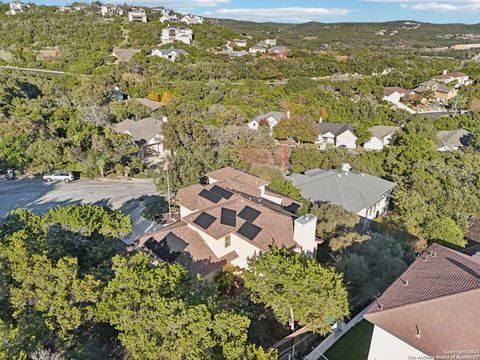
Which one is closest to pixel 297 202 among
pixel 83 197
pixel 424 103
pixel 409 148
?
pixel 83 197

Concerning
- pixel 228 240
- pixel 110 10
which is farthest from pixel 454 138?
pixel 110 10

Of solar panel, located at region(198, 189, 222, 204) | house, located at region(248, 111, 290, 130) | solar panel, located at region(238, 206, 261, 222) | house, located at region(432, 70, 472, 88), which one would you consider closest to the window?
solar panel, located at region(238, 206, 261, 222)

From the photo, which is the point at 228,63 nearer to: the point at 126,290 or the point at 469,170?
the point at 469,170

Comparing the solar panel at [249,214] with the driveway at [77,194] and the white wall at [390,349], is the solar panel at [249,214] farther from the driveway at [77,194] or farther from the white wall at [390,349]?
the white wall at [390,349]

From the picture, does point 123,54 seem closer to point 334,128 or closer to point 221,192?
point 334,128

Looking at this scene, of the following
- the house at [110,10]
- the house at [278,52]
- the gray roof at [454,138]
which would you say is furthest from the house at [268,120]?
the house at [110,10]
